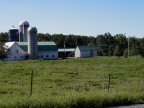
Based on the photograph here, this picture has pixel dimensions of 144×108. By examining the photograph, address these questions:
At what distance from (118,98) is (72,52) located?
259ft

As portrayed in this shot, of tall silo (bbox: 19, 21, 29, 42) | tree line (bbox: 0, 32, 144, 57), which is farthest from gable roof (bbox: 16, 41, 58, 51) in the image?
tree line (bbox: 0, 32, 144, 57)

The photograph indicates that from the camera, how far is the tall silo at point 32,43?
64.4 m

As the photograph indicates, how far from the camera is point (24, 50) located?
67.1m

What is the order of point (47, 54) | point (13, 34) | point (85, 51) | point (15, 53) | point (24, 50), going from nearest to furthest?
1. point (15, 53)
2. point (24, 50)
3. point (47, 54)
4. point (13, 34)
5. point (85, 51)

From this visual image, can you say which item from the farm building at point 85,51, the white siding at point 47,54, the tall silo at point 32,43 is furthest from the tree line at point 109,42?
the tall silo at point 32,43

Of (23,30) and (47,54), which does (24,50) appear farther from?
(23,30)

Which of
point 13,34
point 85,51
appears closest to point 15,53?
point 13,34

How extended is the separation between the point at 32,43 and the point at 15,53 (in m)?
5.32

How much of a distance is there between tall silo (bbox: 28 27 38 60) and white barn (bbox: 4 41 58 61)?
230 cm

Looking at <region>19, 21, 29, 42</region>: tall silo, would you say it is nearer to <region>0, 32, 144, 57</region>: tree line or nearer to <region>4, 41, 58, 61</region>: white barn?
<region>4, 41, 58, 61</region>: white barn

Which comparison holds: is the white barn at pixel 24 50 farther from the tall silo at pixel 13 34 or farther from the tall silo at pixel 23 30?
the tall silo at pixel 13 34

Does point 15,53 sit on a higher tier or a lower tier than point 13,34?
lower

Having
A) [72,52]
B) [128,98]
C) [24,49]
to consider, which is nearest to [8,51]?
[24,49]

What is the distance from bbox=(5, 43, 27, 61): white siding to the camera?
62400 millimetres
